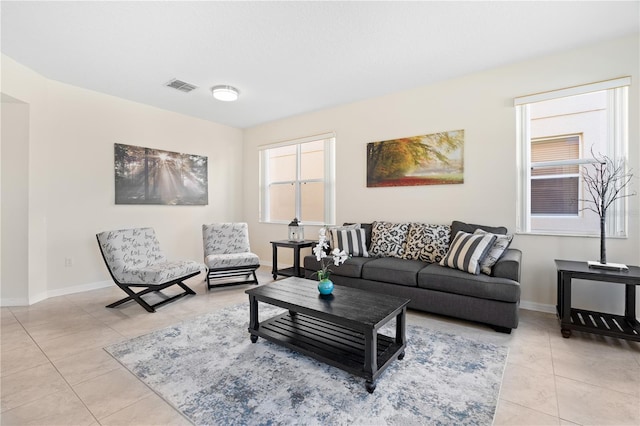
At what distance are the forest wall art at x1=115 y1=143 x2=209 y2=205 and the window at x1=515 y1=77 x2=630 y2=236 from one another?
482cm

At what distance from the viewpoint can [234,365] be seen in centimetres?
207

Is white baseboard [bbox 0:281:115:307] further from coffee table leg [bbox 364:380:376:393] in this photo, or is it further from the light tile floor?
coffee table leg [bbox 364:380:376:393]

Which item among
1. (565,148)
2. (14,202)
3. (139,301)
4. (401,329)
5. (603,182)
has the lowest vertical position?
(139,301)

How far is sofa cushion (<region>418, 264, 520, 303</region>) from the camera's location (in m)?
2.54

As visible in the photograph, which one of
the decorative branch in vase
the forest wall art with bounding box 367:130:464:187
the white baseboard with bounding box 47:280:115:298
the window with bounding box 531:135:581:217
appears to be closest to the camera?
the decorative branch in vase

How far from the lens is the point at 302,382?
187 cm

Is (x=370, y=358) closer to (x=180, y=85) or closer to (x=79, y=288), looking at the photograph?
(x=180, y=85)

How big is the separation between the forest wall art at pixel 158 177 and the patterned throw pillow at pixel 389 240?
3243 millimetres

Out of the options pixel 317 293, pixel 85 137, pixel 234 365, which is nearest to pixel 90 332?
pixel 234 365

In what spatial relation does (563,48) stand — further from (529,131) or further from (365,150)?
(365,150)

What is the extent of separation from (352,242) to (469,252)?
1423 millimetres

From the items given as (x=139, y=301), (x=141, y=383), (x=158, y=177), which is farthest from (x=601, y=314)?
(x=158, y=177)

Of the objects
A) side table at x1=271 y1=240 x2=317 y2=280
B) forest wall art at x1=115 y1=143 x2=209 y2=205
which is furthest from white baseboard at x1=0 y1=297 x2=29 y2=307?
side table at x1=271 y1=240 x2=317 y2=280

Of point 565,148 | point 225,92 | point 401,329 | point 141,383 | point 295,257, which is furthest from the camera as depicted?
point 295,257
